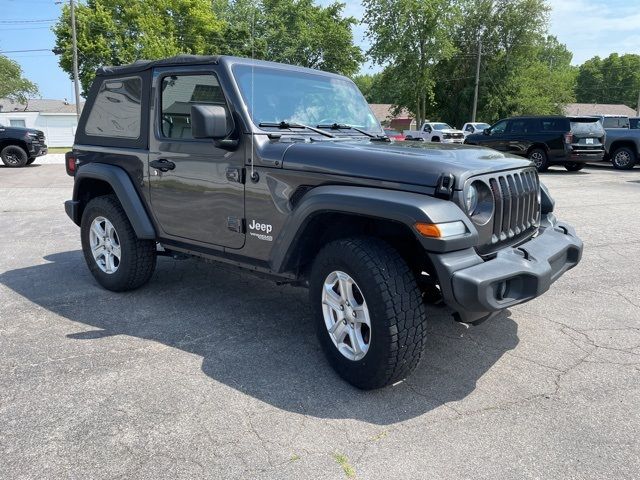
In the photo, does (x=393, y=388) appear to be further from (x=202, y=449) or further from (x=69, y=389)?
(x=69, y=389)

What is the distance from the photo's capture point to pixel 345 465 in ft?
7.98

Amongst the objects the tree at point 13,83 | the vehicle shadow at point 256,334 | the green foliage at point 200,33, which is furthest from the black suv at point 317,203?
the tree at point 13,83

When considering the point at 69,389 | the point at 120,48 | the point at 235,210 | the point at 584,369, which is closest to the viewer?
the point at 69,389

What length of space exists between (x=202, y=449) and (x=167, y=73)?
9.31ft

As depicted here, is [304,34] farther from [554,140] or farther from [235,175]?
[235,175]

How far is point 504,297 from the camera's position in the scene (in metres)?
2.88

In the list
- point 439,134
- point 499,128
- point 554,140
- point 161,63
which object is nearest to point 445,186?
point 161,63

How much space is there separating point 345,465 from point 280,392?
745 millimetres

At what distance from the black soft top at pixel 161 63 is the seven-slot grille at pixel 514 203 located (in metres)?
2.13

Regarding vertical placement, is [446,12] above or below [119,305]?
above

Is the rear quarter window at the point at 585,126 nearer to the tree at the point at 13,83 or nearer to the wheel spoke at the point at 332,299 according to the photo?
the wheel spoke at the point at 332,299

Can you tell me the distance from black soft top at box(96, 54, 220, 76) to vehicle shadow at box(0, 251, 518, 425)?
1.56 meters

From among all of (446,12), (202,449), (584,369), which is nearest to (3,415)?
(202,449)

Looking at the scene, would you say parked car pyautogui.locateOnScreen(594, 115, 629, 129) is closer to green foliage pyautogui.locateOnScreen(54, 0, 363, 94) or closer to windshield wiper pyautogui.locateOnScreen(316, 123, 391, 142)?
windshield wiper pyautogui.locateOnScreen(316, 123, 391, 142)
